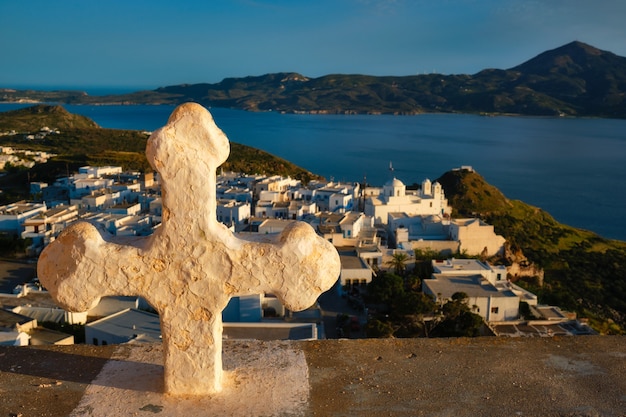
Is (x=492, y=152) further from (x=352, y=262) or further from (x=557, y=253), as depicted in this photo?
(x=352, y=262)

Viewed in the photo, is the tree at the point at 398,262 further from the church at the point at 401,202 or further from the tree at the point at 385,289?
the church at the point at 401,202

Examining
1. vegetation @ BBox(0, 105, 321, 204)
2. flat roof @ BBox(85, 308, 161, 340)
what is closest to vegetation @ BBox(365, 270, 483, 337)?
flat roof @ BBox(85, 308, 161, 340)

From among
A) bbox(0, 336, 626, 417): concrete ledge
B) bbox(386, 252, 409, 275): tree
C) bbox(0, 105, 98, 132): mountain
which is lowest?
bbox(386, 252, 409, 275): tree

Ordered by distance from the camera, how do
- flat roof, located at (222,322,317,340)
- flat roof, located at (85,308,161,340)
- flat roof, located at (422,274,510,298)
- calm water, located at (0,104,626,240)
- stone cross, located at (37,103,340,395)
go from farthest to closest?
calm water, located at (0,104,626,240)
flat roof, located at (422,274,510,298)
flat roof, located at (85,308,161,340)
flat roof, located at (222,322,317,340)
stone cross, located at (37,103,340,395)

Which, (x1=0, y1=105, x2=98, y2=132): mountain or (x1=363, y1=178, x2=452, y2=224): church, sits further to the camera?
(x1=0, y1=105, x2=98, y2=132): mountain

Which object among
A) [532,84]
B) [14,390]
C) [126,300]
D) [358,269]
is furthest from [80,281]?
[532,84]

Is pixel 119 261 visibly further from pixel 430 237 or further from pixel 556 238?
pixel 556 238

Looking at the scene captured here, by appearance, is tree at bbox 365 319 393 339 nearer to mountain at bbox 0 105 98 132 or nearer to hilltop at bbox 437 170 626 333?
hilltop at bbox 437 170 626 333

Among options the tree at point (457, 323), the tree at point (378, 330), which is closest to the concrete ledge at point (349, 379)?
the tree at point (378, 330)
